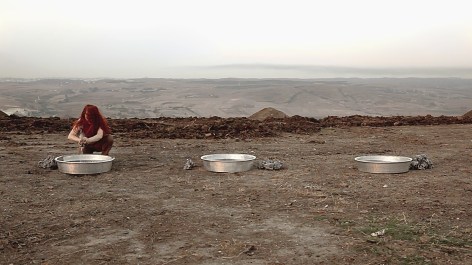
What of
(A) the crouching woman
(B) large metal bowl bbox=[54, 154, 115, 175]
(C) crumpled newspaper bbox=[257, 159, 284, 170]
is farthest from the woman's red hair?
(C) crumpled newspaper bbox=[257, 159, 284, 170]

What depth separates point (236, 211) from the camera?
607cm

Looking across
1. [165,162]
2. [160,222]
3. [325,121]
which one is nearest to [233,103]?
[325,121]

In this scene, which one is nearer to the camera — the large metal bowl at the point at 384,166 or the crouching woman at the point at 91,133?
the large metal bowl at the point at 384,166

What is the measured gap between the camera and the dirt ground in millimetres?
4602

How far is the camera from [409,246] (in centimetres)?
471

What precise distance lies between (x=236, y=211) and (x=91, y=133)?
14.0ft

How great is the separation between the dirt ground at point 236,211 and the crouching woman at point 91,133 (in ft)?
2.21

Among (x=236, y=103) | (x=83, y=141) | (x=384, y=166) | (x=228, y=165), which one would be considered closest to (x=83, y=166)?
(x=83, y=141)

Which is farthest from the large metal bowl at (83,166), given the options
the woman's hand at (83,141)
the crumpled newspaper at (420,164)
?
the crumpled newspaper at (420,164)

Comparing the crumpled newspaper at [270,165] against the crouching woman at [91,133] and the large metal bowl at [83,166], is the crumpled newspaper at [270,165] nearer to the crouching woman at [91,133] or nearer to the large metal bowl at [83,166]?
the large metal bowl at [83,166]

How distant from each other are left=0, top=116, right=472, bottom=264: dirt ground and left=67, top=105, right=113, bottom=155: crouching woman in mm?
675

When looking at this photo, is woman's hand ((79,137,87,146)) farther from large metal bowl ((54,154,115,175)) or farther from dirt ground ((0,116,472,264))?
dirt ground ((0,116,472,264))

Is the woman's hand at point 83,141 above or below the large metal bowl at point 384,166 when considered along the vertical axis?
above

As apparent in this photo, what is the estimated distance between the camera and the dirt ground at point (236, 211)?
460cm
